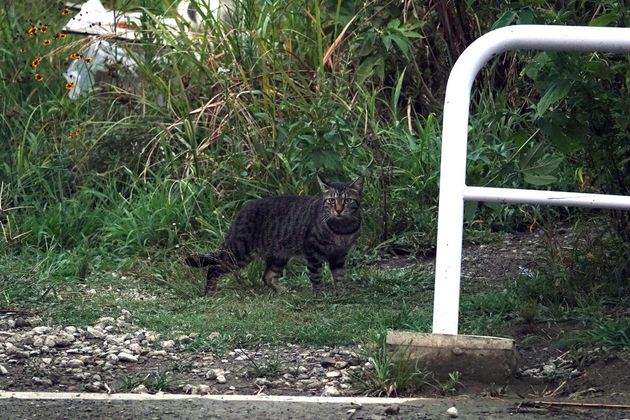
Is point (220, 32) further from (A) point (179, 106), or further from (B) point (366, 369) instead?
(B) point (366, 369)

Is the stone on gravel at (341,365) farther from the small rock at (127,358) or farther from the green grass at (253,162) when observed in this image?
the small rock at (127,358)

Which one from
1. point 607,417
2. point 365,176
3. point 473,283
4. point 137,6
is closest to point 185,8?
point 137,6

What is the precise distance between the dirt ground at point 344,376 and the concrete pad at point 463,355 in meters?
0.04

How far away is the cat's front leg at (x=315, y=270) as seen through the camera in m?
6.09

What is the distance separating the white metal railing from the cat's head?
7.14ft

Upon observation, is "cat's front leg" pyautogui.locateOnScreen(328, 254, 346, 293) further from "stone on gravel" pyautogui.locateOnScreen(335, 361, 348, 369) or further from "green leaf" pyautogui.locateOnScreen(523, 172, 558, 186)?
"stone on gravel" pyautogui.locateOnScreen(335, 361, 348, 369)

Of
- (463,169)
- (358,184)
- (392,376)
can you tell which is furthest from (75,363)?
(358,184)

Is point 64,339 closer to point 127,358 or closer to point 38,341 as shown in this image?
point 38,341

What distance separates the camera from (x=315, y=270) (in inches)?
241

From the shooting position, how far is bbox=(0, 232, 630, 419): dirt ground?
3.56 m

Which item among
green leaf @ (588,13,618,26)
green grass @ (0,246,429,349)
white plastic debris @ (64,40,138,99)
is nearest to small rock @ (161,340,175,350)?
green grass @ (0,246,429,349)

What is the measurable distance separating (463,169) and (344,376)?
0.82 metres

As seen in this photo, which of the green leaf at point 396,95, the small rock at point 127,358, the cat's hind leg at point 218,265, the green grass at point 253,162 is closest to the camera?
the small rock at point 127,358

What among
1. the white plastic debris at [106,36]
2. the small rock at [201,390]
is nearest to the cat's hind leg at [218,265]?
the small rock at [201,390]
